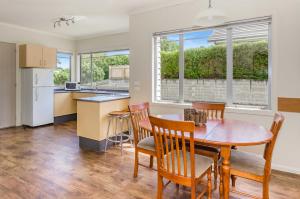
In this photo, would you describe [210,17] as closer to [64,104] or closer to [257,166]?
[257,166]

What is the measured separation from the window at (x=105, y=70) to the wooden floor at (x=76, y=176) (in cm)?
Answer: 259

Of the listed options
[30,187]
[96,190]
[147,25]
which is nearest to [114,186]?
[96,190]

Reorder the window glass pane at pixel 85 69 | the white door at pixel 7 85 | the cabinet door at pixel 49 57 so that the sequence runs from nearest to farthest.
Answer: the white door at pixel 7 85 < the cabinet door at pixel 49 57 < the window glass pane at pixel 85 69

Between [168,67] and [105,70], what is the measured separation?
2988 mm

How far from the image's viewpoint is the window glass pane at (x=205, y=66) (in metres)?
3.49

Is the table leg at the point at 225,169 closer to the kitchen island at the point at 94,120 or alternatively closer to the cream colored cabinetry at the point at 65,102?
the kitchen island at the point at 94,120

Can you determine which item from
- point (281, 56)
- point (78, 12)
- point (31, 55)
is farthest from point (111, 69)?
point (281, 56)

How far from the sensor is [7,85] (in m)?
5.34

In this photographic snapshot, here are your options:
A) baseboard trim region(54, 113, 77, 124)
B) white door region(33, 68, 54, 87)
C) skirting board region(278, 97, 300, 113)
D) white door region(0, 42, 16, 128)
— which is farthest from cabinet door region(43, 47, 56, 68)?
skirting board region(278, 97, 300, 113)

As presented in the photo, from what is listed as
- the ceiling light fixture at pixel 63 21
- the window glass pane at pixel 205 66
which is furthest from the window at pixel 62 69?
the window glass pane at pixel 205 66

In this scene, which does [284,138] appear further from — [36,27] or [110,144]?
[36,27]

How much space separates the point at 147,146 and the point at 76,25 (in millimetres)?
4038

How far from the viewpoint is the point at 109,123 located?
3.92 meters

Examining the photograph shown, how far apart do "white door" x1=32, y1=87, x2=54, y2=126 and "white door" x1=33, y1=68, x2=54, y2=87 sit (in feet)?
0.41
